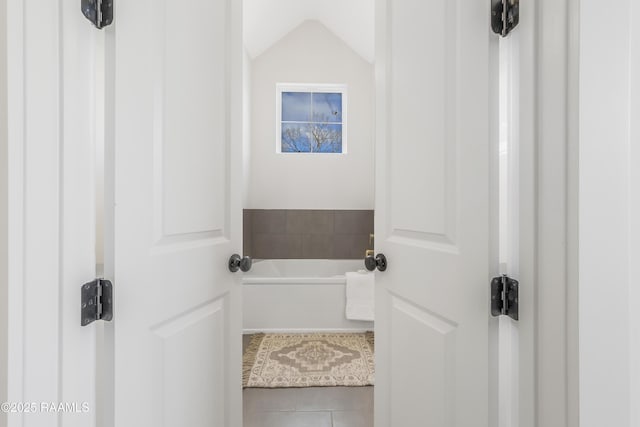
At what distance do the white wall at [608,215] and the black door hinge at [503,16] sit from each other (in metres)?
0.18

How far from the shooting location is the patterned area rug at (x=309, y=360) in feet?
7.14

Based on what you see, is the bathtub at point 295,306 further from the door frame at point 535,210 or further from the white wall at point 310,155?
the door frame at point 535,210

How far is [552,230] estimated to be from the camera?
71cm

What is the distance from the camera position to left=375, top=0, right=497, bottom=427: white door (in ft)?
2.82

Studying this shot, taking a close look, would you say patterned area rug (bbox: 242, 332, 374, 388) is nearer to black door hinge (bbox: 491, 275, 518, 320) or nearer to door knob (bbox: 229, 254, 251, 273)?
door knob (bbox: 229, 254, 251, 273)

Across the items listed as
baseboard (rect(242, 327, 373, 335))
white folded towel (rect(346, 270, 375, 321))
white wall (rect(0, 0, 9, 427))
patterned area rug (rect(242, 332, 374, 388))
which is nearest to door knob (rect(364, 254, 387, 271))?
white wall (rect(0, 0, 9, 427))

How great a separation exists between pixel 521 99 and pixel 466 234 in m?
0.34

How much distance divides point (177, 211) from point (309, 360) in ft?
6.10

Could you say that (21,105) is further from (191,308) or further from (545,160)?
(545,160)

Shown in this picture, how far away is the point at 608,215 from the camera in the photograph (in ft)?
2.14

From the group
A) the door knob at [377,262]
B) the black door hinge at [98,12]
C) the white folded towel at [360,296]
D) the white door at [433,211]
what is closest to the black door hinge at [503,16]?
the white door at [433,211]

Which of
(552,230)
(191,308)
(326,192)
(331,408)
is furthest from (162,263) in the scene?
(326,192)

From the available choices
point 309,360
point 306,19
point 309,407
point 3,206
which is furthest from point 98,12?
point 306,19

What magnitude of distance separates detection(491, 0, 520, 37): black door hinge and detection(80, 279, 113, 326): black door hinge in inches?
42.5
